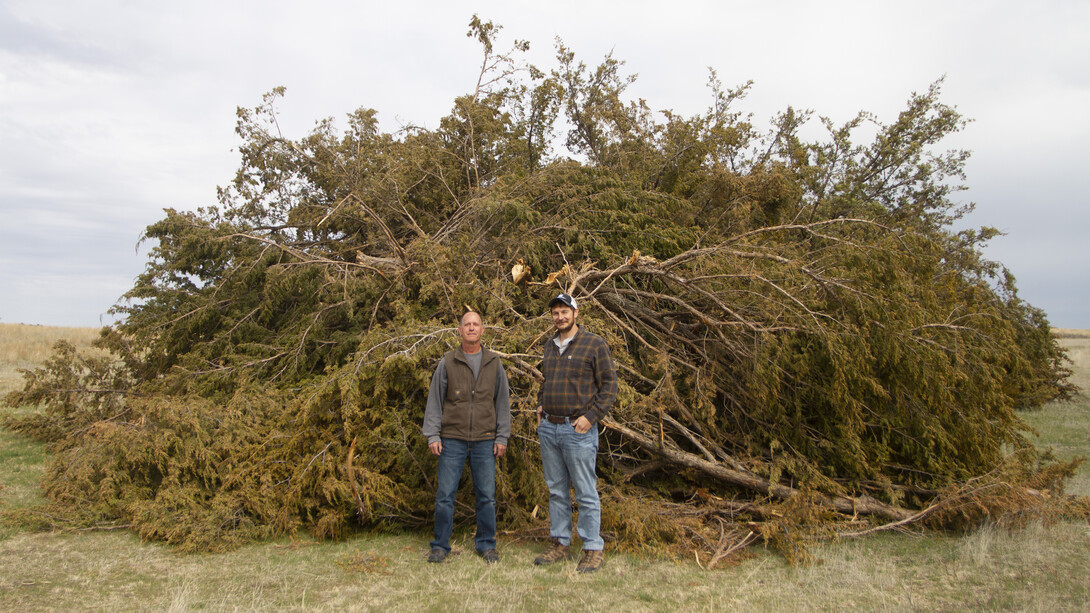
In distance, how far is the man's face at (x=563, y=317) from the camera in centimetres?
407

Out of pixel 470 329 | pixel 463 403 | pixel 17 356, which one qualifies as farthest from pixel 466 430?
pixel 17 356

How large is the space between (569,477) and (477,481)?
601mm

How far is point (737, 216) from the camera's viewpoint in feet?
25.2

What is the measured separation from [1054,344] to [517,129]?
11.0 meters

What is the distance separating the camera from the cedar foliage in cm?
466

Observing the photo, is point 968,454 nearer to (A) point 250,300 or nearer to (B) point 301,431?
(B) point 301,431

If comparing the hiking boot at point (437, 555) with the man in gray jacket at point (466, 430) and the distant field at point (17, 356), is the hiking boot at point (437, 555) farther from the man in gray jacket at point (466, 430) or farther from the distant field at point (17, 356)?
the distant field at point (17, 356)

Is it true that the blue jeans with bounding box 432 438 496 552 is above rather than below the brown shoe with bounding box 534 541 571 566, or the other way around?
above

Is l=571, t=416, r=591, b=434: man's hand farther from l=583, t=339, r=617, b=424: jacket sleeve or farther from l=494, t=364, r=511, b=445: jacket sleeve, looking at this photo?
l=494, t=364, r=511, b=445: jacket sleeve

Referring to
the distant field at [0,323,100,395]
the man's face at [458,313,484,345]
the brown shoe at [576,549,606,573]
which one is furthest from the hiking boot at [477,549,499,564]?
the distant field at [0,323,100,395]

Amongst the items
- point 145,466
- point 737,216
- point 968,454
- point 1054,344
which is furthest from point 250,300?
point 1054,344

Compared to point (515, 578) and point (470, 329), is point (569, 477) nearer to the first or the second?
point (515, 578)

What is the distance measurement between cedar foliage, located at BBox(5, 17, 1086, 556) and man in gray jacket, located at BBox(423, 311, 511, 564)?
0.44 meters

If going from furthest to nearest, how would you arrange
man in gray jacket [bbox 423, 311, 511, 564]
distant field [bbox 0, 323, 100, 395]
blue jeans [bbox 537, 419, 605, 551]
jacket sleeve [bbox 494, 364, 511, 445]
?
1. distant field [bbox 0, 323, 100, 395]
2. jacket sleeve [bbox 494, 364, 511, 445]
3. man in gray jacket [bbox 423, 311, 511, 564]
4. blue jeans [bbox 537, 419, 605, 551]
